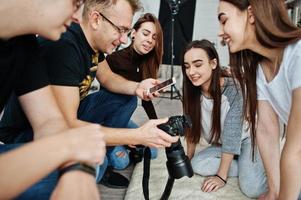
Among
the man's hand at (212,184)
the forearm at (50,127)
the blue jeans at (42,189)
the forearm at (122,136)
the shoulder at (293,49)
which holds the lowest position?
the man's hand at (212,184)

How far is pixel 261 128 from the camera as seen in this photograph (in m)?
1.21

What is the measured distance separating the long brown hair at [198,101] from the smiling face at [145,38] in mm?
275

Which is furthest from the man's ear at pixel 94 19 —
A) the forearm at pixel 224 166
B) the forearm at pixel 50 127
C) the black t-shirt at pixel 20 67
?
the forearm at pixel 224 166

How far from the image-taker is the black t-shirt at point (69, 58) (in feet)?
3.19

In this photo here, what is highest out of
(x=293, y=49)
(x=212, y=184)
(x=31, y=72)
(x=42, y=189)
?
(x=293, y=49)

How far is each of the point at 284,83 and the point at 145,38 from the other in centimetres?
92

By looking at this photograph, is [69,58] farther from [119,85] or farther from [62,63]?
[119,85]

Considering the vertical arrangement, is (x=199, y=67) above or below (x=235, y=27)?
below

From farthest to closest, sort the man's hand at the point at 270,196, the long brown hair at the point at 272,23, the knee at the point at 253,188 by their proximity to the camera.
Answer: the knee at the point at 253,188
the man's hand at the point at 270,196
the long brown hair at the point at 272,23

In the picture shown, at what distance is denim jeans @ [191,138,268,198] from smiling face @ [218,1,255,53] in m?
0.59

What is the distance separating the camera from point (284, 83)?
100 centimetres

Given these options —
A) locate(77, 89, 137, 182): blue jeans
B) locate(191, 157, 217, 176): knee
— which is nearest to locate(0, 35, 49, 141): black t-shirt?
locate(77, 89, 137, 182): blue jeans

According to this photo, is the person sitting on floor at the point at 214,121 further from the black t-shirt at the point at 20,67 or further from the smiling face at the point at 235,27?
the black t-shirt at the point at 20,67

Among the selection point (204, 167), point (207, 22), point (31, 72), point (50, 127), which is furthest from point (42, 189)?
point (207, 22)
